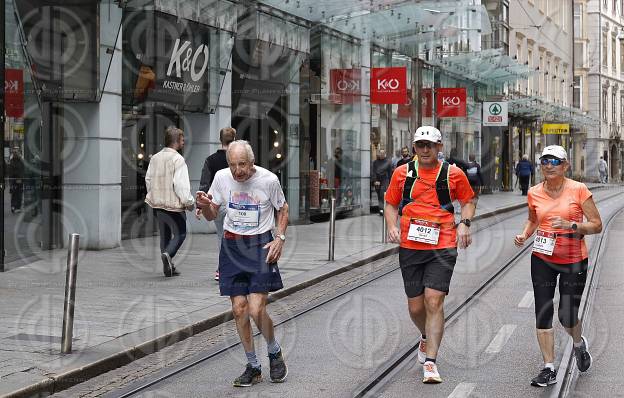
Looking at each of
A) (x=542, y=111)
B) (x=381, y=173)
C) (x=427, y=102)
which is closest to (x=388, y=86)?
(x=381, y=173)

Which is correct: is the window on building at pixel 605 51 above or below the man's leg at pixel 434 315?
above

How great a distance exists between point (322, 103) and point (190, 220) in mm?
6365

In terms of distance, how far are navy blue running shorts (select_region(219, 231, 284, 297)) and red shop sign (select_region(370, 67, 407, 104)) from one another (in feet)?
54.2

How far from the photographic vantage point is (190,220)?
18594 mm

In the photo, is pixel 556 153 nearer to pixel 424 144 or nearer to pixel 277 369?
pixel 424 144

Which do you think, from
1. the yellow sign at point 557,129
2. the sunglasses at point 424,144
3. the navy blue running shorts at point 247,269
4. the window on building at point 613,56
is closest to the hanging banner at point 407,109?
the yellow sign at point 557,129

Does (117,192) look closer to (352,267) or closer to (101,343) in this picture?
(352,267)

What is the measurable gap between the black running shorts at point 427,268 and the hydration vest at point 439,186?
0.31 meters

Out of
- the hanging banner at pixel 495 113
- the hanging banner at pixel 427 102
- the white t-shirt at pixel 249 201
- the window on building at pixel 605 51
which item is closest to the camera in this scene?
the white t-shirt at pixel 249 201

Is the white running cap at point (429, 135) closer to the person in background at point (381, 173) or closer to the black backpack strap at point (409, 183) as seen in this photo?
the black backpack strap at point (409, 183)

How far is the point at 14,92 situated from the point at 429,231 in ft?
25.8

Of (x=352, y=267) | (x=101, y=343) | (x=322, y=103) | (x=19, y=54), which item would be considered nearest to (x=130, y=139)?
(x=19, y=54)

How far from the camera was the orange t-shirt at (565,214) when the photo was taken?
21.6 ft

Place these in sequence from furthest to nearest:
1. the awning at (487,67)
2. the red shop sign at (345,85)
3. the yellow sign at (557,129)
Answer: the yellow sign at (557,129) → the awning at (487,67) → the red shop sign at (345,85)
